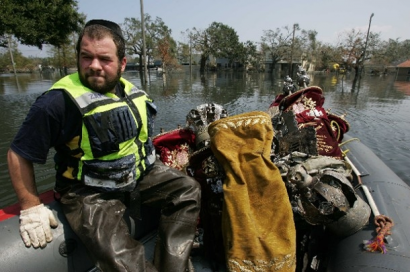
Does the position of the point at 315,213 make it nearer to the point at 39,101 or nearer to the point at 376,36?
the point at 39,101

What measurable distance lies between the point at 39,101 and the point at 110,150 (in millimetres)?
551

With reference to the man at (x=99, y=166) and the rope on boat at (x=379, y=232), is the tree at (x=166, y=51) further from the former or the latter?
the rope on boat at (x=379, y=232)

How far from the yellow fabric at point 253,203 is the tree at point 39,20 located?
1488 centimetres

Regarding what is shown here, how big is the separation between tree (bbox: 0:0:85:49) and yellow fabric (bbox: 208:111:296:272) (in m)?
14.9

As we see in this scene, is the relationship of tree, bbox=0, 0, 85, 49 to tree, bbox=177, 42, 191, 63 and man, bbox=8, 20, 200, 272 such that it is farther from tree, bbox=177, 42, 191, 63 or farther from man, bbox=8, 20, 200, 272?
tree, bbox=177, 42, 191, 63

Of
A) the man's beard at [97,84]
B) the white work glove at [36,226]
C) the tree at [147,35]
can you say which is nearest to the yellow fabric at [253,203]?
the man's beard at [97,84]

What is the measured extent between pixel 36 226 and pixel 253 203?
1521 millimetres

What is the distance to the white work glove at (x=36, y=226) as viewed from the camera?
5.74 ft

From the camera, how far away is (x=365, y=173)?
3.37 m

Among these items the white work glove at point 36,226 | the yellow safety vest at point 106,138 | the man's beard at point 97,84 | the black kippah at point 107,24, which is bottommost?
the white work glove at point 36,226

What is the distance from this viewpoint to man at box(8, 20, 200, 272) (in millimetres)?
1723

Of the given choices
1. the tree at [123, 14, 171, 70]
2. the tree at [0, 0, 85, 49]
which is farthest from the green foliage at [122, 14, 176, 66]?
the tree at [0, 0, 85, 49]

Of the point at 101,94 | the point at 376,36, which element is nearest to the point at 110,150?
the point at 101,94

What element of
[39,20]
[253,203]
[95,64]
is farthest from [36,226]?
[39,20]
